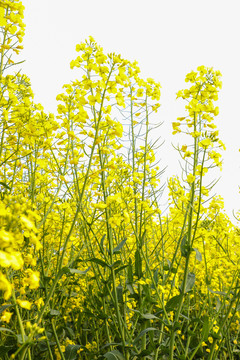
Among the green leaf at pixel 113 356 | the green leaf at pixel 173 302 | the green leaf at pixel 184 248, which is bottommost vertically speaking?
the green leaf at pixel 113 356

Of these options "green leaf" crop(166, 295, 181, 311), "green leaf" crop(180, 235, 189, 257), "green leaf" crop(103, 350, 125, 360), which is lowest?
"green leaf" crop(103, 350, 125, 360)

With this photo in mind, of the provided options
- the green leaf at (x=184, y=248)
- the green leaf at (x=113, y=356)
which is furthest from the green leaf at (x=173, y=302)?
the green leaf at (x=113, y=356)

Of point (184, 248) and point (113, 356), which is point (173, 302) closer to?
point (184, 248)

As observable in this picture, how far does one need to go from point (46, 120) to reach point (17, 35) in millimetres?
753

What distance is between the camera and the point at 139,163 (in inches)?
157

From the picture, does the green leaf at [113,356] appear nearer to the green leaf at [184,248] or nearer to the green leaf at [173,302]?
the green leaf at [173,302]

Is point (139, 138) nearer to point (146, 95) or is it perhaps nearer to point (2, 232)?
point (146, 95)

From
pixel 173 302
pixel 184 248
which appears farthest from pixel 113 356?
pixel 184 248

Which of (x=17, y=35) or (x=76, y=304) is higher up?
(x=17, y=35)

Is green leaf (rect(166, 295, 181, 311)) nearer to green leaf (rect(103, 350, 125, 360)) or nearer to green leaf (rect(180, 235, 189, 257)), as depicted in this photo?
green leaf (rect(180, 235, 189, 257))

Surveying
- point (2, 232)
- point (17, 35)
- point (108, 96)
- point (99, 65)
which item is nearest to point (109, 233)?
point (108, 96)

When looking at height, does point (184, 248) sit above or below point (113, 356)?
above

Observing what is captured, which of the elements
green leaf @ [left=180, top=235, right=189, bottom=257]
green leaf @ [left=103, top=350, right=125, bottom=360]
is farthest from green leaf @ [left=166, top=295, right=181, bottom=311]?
green leaf @ [left=103, top=350, right=125, bottom=360]

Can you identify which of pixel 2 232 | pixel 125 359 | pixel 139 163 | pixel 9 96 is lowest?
pixel 125 359
